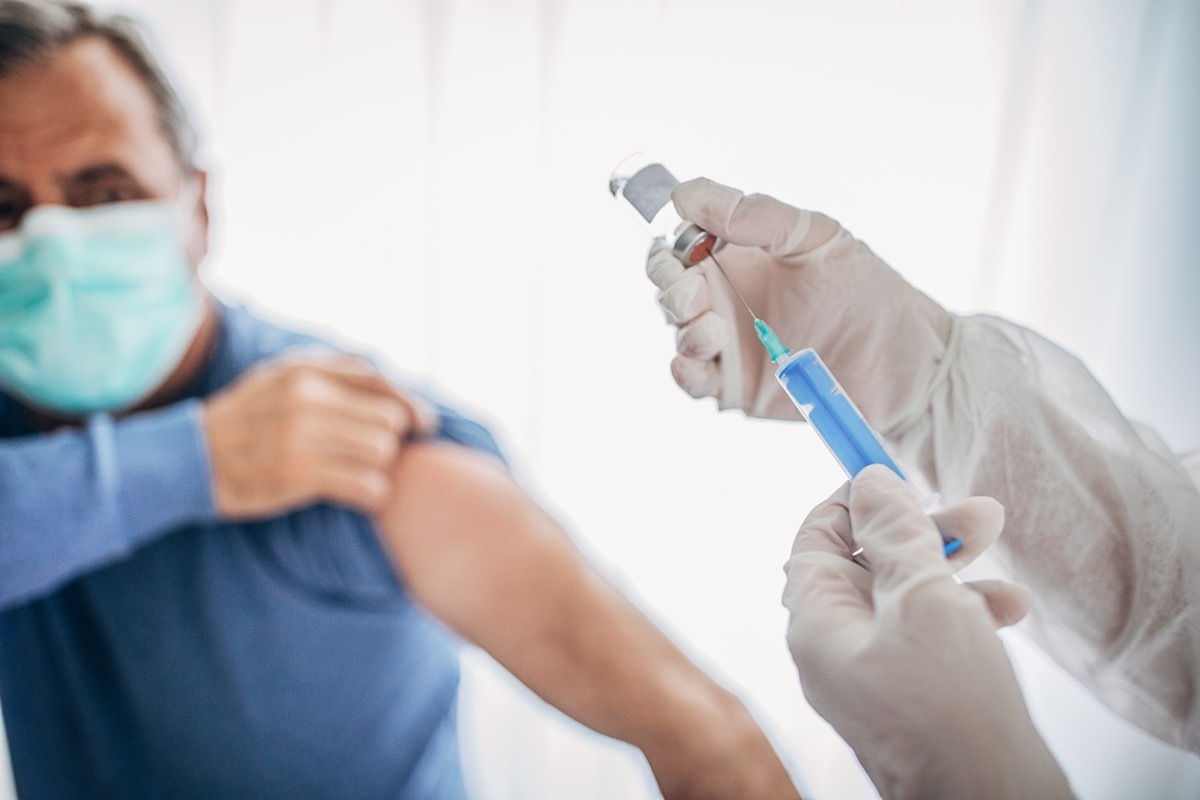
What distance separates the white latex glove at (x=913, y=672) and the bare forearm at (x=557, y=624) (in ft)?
0.49

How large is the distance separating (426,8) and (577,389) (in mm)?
549

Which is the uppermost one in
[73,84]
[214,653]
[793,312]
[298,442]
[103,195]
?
[73,84]

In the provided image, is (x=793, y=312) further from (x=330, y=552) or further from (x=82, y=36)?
(x=82, y=36)

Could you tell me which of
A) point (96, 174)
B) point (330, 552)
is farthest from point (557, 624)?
point (96, 174)

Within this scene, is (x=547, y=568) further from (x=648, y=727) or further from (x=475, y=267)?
(x=475, y=267)

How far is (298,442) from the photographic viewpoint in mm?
751

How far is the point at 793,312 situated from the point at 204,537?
0.75 m

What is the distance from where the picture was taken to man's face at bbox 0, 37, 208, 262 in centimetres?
74

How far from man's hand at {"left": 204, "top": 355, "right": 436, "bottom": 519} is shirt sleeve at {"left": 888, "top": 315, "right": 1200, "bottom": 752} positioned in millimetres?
664

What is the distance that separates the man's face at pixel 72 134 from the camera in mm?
736

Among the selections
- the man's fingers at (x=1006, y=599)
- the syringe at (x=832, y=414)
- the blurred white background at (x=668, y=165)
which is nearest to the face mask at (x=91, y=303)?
the blurred white background at (x=668, y=165)

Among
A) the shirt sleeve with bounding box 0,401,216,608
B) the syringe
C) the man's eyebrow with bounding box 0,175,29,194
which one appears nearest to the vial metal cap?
the syringe

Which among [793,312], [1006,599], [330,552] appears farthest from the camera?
[793,312]

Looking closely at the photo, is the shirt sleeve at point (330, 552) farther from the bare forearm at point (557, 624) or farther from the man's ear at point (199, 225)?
the man's ear at point (199, 225)
